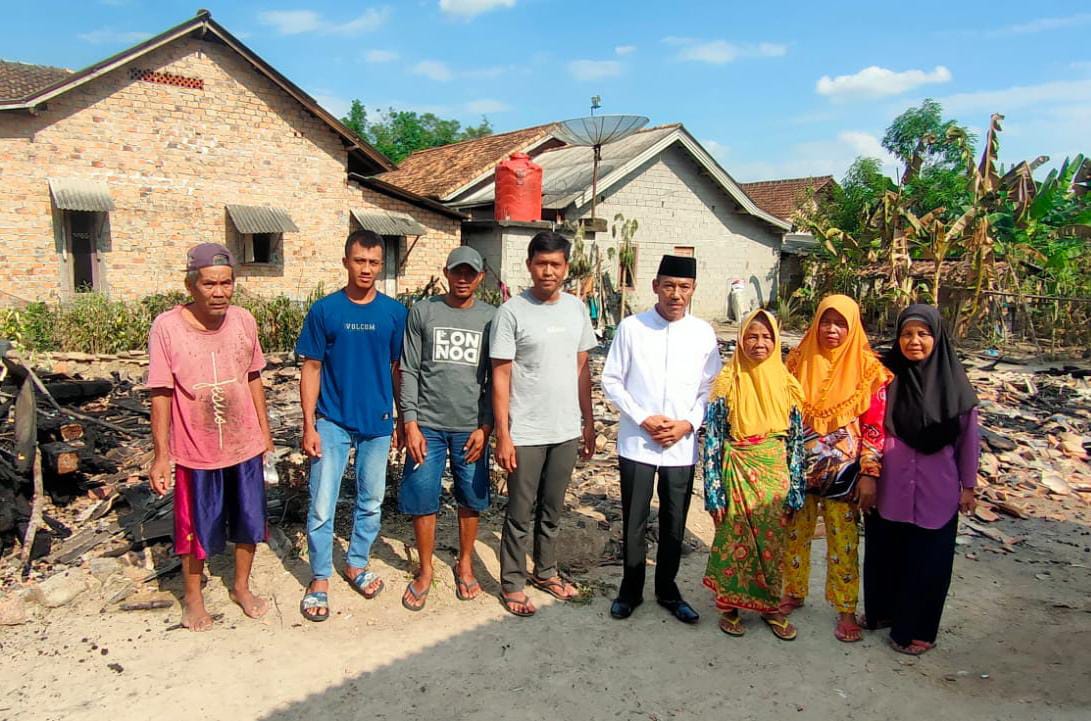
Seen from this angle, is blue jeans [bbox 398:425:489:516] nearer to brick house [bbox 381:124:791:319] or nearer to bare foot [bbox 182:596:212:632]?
bare foot [bbox 182:596:212:632]

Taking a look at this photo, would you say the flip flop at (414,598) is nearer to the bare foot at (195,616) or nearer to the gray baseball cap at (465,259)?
the bare foot at (195,616)

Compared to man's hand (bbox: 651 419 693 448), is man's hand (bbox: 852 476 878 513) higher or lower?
lower

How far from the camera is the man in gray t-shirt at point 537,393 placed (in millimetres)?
3414

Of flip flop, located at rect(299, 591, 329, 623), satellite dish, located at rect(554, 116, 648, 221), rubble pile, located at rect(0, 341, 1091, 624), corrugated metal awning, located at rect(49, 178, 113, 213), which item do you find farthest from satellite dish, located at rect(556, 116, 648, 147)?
flip flop, located at rect(299, 591, 329, 623)

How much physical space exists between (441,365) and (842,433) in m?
1.97

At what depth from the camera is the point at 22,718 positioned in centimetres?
263

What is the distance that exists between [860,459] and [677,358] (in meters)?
0.97

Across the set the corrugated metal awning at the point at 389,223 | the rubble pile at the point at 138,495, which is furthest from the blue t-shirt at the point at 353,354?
the corrugated metal awning at the point at 389,223

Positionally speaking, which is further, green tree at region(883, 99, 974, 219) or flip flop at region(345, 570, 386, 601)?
green tree at region(883, 99, 974, 219)

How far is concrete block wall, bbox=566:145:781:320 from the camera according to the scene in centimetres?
1659

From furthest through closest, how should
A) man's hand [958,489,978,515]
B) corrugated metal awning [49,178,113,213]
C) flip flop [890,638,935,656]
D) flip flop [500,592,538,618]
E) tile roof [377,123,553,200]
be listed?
1. tile roof [377,123,553,200]
2. corrugated metal awning [49,178,113,213]
3. flip flop [500,592,538,618]
4. flip flop [890,638,935,656]
5. man's hand [958,489,978,515]

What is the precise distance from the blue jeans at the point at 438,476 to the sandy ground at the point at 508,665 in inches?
21.9

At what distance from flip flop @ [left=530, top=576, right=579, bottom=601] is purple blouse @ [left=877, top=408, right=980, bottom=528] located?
1.72 m

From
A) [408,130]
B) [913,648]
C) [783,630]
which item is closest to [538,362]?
[783,630]
